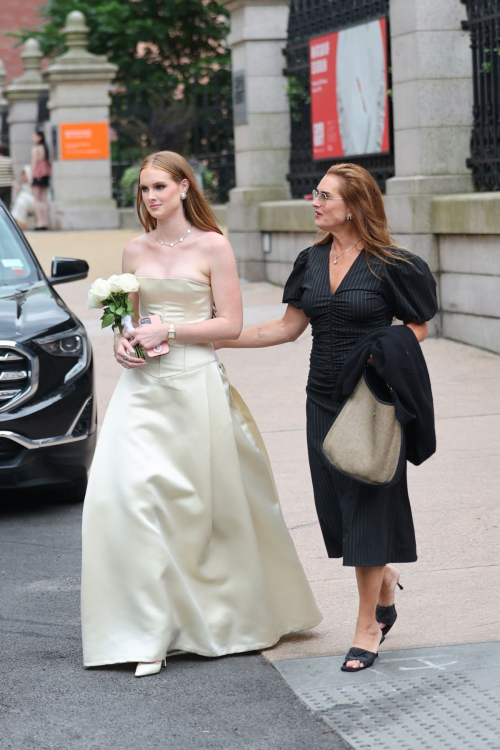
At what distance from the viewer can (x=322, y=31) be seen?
45.7ft

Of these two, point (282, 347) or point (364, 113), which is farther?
point (364, 113)

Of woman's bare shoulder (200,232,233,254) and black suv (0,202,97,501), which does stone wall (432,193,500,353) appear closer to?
black suv (0,202,97,501)

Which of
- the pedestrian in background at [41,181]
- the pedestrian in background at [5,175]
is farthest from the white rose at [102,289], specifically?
the pedestrian in background at [41,181]

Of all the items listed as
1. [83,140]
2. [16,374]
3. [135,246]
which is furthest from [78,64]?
[135,246]

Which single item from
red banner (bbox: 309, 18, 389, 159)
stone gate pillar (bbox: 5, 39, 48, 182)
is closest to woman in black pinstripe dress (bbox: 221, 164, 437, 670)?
red banner (bbox: 309, 18, 389, 159)

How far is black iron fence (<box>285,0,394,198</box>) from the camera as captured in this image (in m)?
13.5

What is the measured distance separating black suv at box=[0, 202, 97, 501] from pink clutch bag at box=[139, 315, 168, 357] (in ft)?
6.93

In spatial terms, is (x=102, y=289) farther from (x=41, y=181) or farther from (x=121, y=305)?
(x=41, y=181)

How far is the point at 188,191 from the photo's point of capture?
15.2 feet

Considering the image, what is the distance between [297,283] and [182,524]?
961 mm

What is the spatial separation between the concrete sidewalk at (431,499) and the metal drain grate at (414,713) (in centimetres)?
42

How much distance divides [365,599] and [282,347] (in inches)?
307

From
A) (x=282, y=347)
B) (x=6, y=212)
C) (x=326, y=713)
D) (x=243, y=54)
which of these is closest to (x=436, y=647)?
(x=326, y=713)

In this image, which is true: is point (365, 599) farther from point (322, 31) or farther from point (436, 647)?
point (322, 31)
